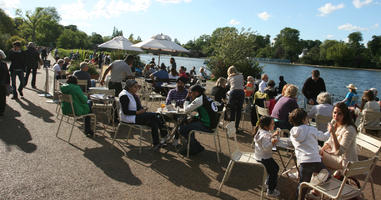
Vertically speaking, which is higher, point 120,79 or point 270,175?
point 120,79

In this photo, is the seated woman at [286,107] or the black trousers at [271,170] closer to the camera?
the black trousers at [271,170]

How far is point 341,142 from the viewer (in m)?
3.79

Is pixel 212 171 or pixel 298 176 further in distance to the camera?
pixel 212 171

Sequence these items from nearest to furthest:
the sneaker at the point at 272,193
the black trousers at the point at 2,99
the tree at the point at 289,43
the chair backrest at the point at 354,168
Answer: the chair backrest at the point at 354,168, the sneaker at the point at 272,193, the black trousers at the point at 2,99, the tree at the point at 289,43

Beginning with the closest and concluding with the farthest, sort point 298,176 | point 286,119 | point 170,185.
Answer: point 298,176
point 170,185
point 286,119

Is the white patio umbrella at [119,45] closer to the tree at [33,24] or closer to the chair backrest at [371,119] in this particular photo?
the chair backrest at [371,119]

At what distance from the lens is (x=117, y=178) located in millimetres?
4219

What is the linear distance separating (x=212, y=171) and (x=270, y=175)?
1.15m

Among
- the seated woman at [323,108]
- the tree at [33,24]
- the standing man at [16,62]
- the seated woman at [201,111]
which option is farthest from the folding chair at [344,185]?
the tree at [33,24]

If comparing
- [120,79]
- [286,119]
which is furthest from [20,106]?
[286,119]

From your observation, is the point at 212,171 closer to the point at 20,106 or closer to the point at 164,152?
the point at 164,152

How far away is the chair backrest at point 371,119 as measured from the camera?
297 inches

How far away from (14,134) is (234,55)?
17.4 metres

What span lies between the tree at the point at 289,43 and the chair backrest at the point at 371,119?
131 meters
